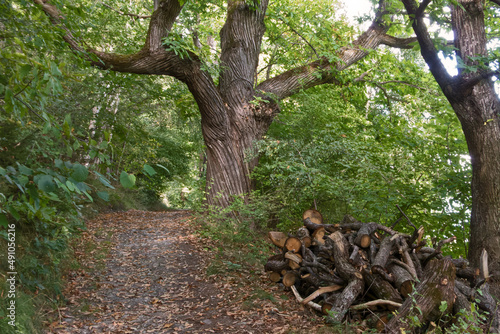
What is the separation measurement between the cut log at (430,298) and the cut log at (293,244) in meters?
2.07

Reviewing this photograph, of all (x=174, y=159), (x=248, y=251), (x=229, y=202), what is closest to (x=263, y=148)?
(x=229, y=202)

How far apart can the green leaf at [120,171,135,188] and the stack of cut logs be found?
3.39m

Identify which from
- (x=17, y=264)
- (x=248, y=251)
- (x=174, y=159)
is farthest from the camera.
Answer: (x=174, y=159)

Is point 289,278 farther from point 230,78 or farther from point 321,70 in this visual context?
point 321,70

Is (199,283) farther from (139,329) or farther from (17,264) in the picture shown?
(17,264)

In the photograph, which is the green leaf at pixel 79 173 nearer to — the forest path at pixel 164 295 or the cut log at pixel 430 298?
the forest path at pixel 164 295

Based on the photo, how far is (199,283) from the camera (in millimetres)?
6574

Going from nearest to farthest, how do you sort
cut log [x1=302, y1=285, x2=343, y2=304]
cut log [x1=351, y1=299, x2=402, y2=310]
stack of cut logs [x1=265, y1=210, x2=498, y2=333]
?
stack of cut logs [x1=265, y1=210, x2=498, y2=333] → cut log [x1=351, y1=299, x2=402, y2=310] → cut log [x1=302, y1=285, x2=343, y2=304]

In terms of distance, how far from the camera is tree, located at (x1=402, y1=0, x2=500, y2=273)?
5.58 meters

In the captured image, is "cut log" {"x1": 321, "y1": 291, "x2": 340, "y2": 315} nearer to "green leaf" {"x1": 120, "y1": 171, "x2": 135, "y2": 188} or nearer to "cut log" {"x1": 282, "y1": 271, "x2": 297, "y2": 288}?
"cut log" {"x1": 282, "y1": 271, "x2": 297, "y2": 288}

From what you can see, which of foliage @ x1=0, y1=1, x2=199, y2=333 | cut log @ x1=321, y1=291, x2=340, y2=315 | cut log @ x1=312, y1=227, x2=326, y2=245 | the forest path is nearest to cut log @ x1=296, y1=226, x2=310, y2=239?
cut log @ x1=312, y1=227, x2=326, y2=245

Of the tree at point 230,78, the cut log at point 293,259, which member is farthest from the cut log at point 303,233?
the tree at point 230,78

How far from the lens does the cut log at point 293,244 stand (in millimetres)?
6228

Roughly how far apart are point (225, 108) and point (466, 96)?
224 inches
